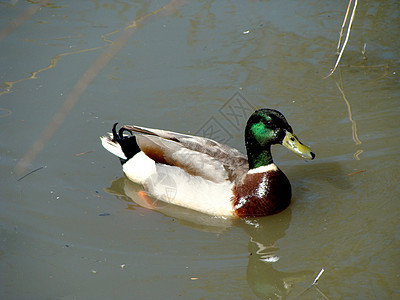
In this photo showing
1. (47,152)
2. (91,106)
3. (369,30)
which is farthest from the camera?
(369,30)

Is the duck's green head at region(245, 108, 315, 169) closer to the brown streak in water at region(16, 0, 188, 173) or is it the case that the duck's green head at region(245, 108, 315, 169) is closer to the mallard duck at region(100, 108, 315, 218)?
the mallard duck at region(100, 108, 315, 218)

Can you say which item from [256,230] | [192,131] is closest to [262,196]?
[256,230]

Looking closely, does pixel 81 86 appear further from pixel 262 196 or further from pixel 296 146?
pixel 296 146

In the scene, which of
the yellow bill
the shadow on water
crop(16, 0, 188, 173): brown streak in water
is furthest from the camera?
crop(16, 0, 188, 173): brown streak in water

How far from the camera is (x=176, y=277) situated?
4.58m

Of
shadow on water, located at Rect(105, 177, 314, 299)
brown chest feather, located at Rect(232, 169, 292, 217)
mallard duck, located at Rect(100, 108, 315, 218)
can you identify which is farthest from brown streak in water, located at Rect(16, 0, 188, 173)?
brown chest feather, located at Rect(232, 169, 292, 217)

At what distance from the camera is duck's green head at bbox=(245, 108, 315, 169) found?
5.28 metres

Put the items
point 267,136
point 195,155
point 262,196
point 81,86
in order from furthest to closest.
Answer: point 81,86
point 195,155
point 262,196
point 267,136

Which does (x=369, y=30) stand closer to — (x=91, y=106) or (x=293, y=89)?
(x=293, y=89)

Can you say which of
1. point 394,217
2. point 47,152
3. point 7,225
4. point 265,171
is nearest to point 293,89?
point 265,171

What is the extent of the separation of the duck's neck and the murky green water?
51 cm

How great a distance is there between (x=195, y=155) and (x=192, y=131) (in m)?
1.02

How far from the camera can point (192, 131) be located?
656 centimetres

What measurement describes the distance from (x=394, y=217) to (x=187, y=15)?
4.84m
